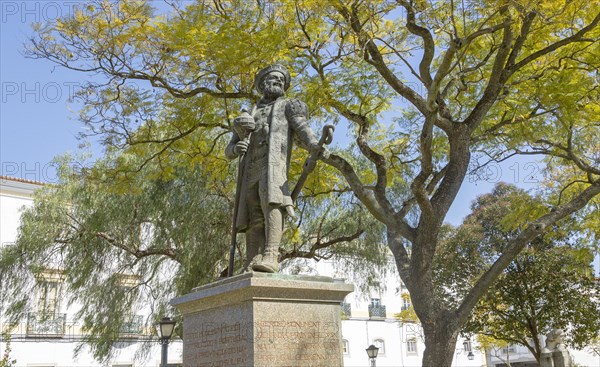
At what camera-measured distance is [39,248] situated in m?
17.7

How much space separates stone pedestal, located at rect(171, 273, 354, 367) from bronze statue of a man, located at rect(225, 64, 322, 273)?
17.7 inches

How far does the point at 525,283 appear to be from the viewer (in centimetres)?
2088

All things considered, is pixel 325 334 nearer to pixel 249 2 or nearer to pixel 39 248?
pixel 249 2

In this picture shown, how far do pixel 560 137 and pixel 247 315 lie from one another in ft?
37.1

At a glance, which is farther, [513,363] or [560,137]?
[513,363]

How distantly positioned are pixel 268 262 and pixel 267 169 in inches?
37.0

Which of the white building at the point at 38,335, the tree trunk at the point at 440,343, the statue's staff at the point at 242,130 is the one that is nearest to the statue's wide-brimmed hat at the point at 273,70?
the statue's staff at the point at 242,130

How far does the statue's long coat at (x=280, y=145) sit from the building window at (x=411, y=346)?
109 feet

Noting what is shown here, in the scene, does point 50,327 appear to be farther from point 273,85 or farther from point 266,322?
point 266,322

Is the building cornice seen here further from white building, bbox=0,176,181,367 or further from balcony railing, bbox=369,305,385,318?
balcony railing, bbox=369,305,385,318

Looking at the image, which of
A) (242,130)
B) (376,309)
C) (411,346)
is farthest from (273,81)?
(411,346)

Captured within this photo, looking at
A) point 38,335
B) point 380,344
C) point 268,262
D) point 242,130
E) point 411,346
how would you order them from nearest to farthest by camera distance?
point 268,262 < point 242,130 < point 38,335 < point 380,344 < point 411,346

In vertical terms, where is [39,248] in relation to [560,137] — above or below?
below

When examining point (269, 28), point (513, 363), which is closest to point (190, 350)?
point (269, 28)
